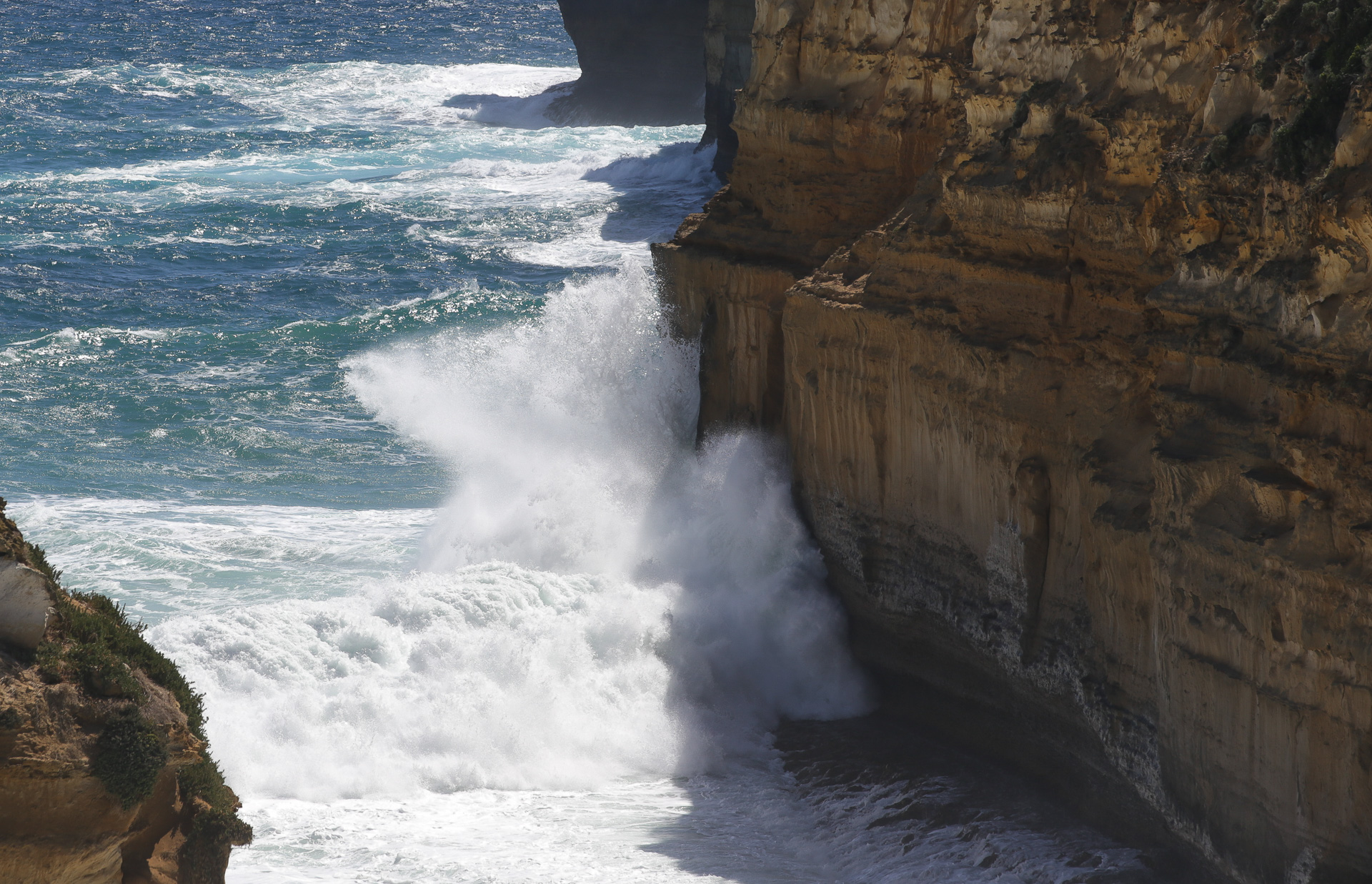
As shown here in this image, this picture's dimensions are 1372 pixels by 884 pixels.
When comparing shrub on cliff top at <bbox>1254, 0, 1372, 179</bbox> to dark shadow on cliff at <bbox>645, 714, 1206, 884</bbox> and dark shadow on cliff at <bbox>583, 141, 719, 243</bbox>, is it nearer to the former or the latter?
dark shadow on cliff at <bbox>645, 714, 1206, 884</bbox>

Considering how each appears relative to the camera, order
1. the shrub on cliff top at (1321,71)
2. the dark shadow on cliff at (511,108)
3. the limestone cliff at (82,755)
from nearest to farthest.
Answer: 1. the limestone cliff at (82,755)
2. the shrub on cliff top at (1321,71)
3. the dark shadow on cliff at (511,108)

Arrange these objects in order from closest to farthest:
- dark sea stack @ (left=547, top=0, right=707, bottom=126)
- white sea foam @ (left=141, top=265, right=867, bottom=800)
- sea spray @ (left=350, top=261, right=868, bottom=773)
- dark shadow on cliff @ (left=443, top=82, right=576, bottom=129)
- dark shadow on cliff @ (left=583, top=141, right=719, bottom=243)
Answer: white sea foam @ (left=141, top=265, right=867, bottom=800), sea spray @ (left=350, top=261, right=868, bottom=773), dark shadow on cliff @ (left=583, top=141, right=719, bottom=243), dark shadow on cliff @ (left=443, top=82, right=576, bottom=129), dark sea stack @ (left=547, top=0, right=707, bottom=126)

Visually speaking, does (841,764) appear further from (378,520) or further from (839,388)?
(378,520)

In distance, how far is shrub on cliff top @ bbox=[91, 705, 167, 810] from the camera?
7766mm

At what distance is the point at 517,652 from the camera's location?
44.4 feet

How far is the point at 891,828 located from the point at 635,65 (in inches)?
1937

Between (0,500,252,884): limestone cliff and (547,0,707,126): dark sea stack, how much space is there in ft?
162

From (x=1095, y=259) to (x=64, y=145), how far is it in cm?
4286

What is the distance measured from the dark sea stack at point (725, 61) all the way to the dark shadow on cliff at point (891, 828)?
A: 2936 cm

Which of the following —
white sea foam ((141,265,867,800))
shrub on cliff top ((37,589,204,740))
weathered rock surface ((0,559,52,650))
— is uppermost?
weathered rock surface ((0,559,52,650))

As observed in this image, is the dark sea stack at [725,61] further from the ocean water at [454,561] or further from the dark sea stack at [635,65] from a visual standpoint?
the dark sea stack at [635,65]

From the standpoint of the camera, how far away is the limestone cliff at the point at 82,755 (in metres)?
7.52

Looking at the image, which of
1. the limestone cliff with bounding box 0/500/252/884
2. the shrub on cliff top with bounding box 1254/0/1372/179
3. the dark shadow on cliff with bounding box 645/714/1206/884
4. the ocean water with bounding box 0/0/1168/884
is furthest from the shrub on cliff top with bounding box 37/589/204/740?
the shrub on cliff top with bounding box 1254/0/1372/179

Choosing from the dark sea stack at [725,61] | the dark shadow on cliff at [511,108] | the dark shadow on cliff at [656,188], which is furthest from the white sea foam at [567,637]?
the dark shadow on cliff at [511,108]
